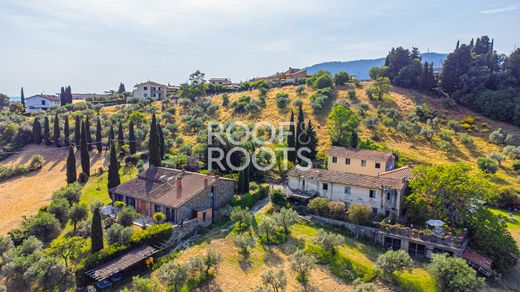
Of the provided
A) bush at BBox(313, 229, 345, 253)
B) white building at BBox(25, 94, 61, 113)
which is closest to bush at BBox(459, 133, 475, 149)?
bush at BBox(313, 229, 345, 253)

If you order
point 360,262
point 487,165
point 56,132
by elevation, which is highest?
point 56,132

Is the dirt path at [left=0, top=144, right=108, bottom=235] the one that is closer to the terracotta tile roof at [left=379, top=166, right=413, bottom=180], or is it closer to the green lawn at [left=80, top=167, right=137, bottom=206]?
the green lawn at [left=80, top=167, right=137, bottom=206]

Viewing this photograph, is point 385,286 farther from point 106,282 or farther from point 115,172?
point 115,172

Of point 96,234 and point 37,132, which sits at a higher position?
point 37,132

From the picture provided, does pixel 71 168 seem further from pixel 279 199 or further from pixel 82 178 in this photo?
pixel 279 199

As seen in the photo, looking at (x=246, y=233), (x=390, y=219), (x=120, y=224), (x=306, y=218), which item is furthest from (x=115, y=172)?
(x=390, y=219)

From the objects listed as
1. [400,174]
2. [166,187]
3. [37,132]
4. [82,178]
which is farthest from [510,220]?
[37,132]
